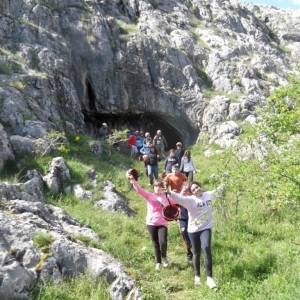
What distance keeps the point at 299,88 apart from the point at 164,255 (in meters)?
5.83

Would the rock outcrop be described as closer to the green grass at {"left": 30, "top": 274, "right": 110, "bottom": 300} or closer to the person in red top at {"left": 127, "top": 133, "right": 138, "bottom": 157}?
the green grass at {"left": 30, "top": 274, "right": 110, "bottom": 300}

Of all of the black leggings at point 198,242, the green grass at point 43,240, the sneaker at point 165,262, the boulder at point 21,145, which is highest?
the green grass at point 43,240

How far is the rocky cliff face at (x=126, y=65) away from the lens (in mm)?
24875

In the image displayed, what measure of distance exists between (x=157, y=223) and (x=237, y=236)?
312 centimetres

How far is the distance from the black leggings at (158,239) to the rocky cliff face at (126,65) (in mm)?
11655

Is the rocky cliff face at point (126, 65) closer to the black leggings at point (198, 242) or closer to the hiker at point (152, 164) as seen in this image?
the hiker at point (152, 164)

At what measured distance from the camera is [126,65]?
3050 centimetres

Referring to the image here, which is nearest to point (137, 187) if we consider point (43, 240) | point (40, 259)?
point (43, 240)

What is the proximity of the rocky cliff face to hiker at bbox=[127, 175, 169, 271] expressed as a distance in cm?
1134

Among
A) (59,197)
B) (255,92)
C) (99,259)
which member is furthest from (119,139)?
(99,259)

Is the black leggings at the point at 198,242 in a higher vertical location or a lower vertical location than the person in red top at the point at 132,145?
higher

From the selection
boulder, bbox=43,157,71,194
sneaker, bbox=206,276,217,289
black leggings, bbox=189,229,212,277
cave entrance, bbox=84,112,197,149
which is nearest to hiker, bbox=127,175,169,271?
black leggings, bbox=189,229,212,277

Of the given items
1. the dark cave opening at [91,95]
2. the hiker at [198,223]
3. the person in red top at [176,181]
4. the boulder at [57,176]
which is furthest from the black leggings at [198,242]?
the dark cave opening at [91,95]

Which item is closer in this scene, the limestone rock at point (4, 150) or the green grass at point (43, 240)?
the green grass at point (43, 240)
